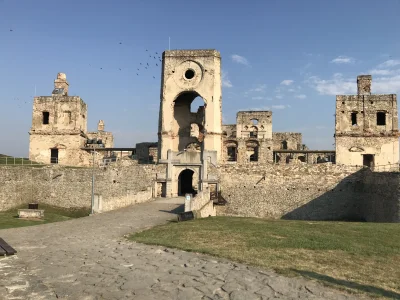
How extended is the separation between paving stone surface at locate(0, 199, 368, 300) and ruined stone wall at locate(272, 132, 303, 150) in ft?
117

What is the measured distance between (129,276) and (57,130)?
34.0m

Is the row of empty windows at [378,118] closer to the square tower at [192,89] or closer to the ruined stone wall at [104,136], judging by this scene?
the square tower at [192,89]

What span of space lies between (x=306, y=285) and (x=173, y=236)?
5254mm

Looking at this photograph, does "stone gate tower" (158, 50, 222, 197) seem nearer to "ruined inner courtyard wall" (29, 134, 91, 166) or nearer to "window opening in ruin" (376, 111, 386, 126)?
"ruined inner courtyard wall" (29, 134, 91, 166)

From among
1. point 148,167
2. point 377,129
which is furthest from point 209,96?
point 377,129

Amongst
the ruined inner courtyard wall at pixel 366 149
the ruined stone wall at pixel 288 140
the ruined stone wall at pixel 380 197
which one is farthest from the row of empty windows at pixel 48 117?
the ruined stone wall at pixel 380 197

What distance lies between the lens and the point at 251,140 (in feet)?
119

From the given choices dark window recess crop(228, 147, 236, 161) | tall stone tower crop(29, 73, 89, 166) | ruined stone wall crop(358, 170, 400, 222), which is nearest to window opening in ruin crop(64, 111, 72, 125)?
tall stone tower crop(29, 73, 89, 166)

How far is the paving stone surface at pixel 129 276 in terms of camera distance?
5582 millimetres

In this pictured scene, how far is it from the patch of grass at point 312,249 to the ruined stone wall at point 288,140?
31.3 metres

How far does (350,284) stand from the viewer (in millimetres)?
5895

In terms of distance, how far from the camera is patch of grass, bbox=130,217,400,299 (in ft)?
Answer: 20.5

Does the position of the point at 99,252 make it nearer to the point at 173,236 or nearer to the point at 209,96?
the point at 173,236

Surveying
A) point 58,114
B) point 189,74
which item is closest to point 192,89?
point 189,74
